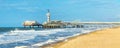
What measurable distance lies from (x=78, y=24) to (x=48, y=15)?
14.8 metres

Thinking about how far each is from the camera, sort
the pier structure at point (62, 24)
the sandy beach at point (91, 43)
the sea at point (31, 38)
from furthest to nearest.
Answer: the pier structure at point (62, 24) < the sea at point (31, 38) < the sandy beach at point (91, 43)

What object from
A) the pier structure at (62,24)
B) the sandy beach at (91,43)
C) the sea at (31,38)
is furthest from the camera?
the pier structure at (62,24)

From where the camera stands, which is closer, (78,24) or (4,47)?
(4,47)

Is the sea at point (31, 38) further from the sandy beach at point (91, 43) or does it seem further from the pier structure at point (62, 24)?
the pier structure at point (62, 24)

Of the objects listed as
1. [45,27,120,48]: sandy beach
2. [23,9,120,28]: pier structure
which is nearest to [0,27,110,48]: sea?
[45,27,120,48]: sandy beach

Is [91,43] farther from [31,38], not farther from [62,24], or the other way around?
[62,24]

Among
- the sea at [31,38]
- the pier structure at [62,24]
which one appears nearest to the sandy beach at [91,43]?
the sea at [31,38]

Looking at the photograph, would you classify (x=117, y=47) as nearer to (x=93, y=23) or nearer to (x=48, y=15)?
(x=48, y=15)

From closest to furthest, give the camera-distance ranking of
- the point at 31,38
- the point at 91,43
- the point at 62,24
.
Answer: the point at 91,43 → the point at 31,38 → the point at 62,24

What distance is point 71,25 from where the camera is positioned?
139375mm

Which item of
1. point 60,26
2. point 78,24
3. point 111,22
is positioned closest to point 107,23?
point 111,22

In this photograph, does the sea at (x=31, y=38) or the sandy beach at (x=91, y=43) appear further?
the sea at (x=31, y=38)

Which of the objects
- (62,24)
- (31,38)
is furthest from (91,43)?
(62,24)

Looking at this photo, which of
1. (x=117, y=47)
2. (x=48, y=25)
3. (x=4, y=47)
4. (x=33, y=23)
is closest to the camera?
(x=117, y=47)
